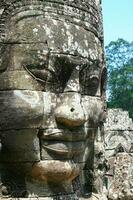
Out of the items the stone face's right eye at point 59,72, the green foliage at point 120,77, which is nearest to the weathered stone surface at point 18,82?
the stone face's right eye at point 59,72

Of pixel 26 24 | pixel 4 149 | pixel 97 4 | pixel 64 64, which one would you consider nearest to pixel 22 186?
pixel 4 149

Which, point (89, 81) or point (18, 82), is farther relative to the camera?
point (89, 81)

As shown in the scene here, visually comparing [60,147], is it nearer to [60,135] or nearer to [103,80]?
[60,135]

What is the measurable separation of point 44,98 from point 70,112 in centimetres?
27

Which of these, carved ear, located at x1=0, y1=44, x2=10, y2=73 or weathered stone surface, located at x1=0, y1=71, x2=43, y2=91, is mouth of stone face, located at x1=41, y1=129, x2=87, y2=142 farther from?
carved ear, located at x1=0, y1=44, x2=10, y2=73

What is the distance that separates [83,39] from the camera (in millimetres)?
4855

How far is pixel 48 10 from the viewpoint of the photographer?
15.6 feet

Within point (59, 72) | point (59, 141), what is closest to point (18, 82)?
point (59, 72)

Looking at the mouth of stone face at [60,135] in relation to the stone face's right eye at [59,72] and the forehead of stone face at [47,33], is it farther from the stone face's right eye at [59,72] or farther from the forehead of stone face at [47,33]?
the forehead of stone face at [47,33]

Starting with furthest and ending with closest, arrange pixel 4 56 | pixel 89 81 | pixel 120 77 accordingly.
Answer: pixel 120 77
pixel 89 81
pixel 4 56

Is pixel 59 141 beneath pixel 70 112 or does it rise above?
beneath

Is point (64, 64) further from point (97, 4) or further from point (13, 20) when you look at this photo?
point (97, 4)

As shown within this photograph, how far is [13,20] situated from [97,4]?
108 cm

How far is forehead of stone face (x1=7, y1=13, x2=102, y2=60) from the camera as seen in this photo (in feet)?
15.3
